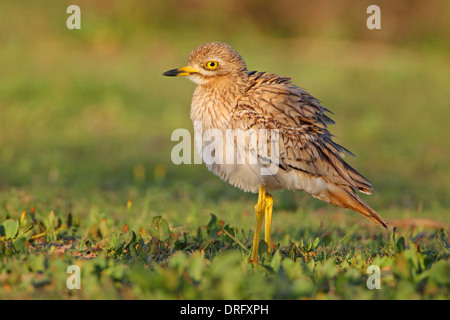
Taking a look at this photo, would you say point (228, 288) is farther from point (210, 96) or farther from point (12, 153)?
point (12, 153)

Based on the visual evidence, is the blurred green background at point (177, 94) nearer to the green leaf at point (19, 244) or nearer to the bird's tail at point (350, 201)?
the green leaf at point (19, 244)

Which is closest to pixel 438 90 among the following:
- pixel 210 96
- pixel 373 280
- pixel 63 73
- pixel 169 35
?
pixel 169 35

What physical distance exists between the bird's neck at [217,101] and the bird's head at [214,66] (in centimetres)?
6

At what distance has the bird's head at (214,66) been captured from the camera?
16.0 feet

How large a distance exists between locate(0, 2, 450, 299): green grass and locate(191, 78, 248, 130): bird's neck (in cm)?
79

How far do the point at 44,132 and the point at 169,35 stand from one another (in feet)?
20.3

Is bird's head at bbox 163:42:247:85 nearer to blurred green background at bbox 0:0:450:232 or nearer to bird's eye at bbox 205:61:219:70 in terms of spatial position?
bird's eye at bbox 205:61:219:70

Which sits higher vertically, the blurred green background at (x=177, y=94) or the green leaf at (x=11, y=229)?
the blurred green background at (x=177, y=94)

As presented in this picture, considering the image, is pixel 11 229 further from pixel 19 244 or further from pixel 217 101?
pixel 217 101

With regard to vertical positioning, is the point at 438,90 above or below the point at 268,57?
below

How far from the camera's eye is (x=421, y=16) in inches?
682

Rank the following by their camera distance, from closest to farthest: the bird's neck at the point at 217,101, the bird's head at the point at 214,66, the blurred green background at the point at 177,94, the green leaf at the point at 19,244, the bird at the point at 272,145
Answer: the green leaf at the point at 19,244 → the bird at the point at 272,145 → the bird's neck at the point at 217,101 → the bird's head at the point at 214,66 → the blurred green background at the point at 177,94

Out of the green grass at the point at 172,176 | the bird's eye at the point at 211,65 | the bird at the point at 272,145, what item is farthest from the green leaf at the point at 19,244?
the bird's eye at the point at 211,65

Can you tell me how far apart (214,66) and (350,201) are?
143 centimetres
